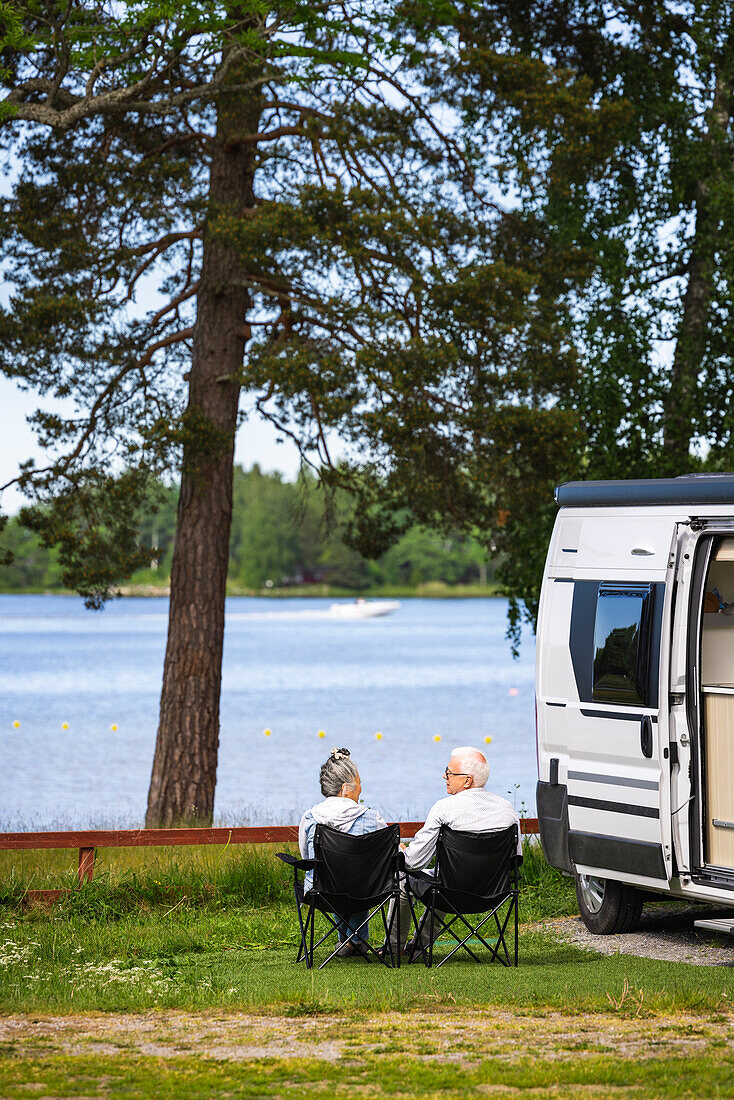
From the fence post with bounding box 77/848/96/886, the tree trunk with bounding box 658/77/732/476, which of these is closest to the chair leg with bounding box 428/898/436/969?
the fence post with bounding box 77/848/96/886

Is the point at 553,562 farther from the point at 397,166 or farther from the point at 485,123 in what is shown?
the point at 485,123

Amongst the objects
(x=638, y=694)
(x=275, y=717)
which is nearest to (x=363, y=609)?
(x=275, y=717)

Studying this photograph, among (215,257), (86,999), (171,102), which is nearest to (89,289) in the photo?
(215,257)

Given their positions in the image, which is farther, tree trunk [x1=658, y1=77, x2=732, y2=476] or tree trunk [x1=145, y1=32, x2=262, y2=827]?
tree trunk [x1=658, y1=77, x2=732, y2=476]

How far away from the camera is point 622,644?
23.9ft

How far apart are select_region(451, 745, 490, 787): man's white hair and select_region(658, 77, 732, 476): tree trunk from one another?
24.6 feet

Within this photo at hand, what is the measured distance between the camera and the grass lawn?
4.68 meters

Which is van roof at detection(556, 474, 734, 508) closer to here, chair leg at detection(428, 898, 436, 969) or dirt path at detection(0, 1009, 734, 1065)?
chair leg at detection(428, 898, 436, 969)

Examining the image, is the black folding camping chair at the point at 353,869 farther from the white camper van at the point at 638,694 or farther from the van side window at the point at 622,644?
the van side window at the point at 622,644

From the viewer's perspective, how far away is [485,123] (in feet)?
49.6

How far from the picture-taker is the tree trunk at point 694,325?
14.4 metres

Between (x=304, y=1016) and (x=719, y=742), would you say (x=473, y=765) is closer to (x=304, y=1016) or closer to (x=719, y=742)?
(x=719, y=742)

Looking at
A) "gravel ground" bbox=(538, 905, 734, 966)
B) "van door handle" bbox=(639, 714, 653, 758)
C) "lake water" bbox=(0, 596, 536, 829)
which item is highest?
"van door handle" bbox=(639, 714, 653, 758)

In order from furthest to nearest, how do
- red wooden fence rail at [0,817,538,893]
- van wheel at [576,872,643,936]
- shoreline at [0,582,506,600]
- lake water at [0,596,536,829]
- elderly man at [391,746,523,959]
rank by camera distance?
shoreline at [0,582,506,600] < lake water at [0,596,536,829] < red wooden fence rail at [0,817,538,893] < van wheel at [576,872,643,936] < elderly man at [391,746,523,959]
